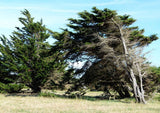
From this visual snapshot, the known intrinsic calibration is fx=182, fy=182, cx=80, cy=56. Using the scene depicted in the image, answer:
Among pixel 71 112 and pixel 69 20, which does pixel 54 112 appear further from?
pixel 69 20

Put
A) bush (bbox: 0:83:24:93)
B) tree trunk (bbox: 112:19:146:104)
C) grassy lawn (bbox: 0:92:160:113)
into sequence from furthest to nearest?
bush (bbox: 0:83:24:93)
tree trunk (bbox: 112:19:146:104)
grassy lawn (bbox: 0:92:160:113)

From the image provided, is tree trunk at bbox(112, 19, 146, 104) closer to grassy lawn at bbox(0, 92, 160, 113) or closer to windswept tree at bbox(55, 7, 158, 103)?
windswept tree at bbox(55, 7, 158, 103)

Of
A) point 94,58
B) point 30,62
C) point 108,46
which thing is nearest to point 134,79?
point 108,46

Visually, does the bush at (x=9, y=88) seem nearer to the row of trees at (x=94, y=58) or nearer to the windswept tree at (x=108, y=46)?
the row of trees at (x=94, y=58)

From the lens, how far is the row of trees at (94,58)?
1395 cm

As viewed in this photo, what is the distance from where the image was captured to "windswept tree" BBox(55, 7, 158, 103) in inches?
540

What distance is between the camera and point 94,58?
54.5ft

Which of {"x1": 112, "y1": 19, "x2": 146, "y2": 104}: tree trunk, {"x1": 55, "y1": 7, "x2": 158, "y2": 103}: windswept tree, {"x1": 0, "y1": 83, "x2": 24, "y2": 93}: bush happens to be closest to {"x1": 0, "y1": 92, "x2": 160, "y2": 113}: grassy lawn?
{"x1": 112, "y1": 19, "x2": 146, "y2": 104}: tree trunk

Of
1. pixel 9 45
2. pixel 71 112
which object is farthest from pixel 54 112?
pixel 9 45

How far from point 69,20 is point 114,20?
414cm

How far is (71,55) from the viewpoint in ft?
55.9

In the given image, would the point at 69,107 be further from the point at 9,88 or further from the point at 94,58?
the point at 9,88

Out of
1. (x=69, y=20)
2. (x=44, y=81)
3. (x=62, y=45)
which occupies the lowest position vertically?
(x=44, y=81)

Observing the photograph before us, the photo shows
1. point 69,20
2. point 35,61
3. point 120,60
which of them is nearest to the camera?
point 120,60
